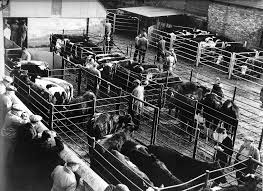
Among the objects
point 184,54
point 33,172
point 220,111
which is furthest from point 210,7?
point 33,172

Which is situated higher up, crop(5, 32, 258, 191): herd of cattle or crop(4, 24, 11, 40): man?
crop(4, 24, 11, 40): man

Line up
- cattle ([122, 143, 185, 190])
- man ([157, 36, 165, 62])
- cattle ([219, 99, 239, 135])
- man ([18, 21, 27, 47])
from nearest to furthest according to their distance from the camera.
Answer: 1. cattle ([122, 143, 185, 190])
2. cattle ([219, 99, 239, 135])
3. man ([157, 36, 165, 62])
4. man ([18, 21, 27, 47])

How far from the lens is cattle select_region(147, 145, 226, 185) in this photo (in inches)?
309

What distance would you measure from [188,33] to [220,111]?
31.0 ft

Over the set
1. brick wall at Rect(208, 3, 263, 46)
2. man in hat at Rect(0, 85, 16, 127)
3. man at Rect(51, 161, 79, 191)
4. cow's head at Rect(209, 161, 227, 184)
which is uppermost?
brick wall at Rect(208, 3, 263, 46)

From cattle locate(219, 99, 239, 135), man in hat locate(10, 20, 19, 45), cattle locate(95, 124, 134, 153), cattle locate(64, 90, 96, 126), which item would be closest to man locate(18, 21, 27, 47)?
man in hat locate(10, 20, 19, 45)

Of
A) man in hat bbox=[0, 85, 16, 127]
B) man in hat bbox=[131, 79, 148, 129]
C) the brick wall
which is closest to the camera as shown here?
man in hat bbox=[0, 85, 16, 127]

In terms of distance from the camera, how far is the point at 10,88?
9414 mm

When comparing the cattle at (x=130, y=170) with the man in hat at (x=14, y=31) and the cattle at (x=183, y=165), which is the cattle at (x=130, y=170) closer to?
the cattle at (x=183, y=165)

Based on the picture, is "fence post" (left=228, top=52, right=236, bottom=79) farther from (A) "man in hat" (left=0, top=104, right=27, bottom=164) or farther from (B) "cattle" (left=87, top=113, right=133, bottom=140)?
(A) "man in hat" (left=0, top=104, right=27, bottom=164)

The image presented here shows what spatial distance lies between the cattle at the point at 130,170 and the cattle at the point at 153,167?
9.2 inches

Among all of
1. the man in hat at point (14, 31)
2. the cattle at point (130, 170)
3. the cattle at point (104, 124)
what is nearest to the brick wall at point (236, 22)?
the man in hat at point (14, 31)

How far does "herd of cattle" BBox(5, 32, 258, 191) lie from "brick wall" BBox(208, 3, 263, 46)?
23.0 ft

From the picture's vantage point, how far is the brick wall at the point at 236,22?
757 inches
